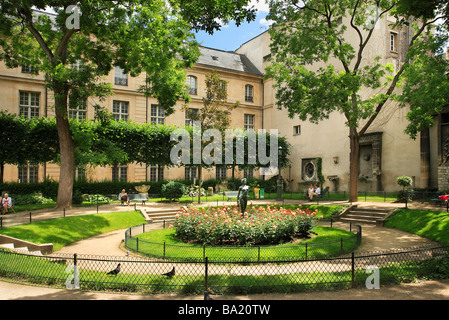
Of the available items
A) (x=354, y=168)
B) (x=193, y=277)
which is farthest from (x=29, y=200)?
(x=354, y=168)

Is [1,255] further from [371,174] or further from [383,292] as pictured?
[371,174]

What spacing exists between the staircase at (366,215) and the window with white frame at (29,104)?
90.5 feet

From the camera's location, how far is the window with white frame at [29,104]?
29.8 m

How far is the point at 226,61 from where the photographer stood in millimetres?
42594

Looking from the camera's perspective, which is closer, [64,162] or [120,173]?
[64,162]

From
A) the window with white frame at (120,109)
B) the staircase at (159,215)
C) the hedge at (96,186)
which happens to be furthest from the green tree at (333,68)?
the window with white frame at (120,109)

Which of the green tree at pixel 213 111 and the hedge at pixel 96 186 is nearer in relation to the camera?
the green tree at pixel 213 111

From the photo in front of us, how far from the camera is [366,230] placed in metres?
15.9

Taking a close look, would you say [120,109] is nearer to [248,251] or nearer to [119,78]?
[119,78]

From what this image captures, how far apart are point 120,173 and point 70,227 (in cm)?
1942

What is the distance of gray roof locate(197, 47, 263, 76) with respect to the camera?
40037 millimetres

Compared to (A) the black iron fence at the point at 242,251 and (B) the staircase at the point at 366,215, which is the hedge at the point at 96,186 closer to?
(A) the black iron fence at the point at 242,251

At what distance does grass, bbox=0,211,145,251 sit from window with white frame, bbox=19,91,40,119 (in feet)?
59.4
